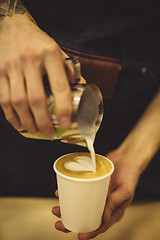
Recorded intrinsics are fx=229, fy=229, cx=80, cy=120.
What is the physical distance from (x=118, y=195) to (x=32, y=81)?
54 centimetres

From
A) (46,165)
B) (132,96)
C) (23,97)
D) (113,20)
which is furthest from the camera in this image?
(46,165)

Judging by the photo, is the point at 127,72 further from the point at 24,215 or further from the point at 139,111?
the point at 24,215

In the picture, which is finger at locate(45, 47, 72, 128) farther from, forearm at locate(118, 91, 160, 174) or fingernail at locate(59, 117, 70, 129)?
forearm at locate(118, 91, 160, 174)

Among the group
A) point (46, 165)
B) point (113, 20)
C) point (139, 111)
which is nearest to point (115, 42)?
point (113, 20)

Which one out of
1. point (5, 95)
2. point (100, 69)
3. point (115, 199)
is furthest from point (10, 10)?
point (115, 199)

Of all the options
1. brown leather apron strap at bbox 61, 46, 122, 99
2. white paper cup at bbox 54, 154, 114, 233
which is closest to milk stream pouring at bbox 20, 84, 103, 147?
white paper cup at bbox 54, 154, 114, 233

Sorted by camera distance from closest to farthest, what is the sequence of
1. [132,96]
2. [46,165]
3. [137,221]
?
[137,221], [132,96], [46,165]

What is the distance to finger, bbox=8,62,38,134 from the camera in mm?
528

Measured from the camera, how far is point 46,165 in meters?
1.35

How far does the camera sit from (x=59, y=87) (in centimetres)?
52

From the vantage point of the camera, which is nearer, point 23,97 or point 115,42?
point 23,97

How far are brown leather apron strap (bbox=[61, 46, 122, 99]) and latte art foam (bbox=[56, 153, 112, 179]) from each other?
40cm

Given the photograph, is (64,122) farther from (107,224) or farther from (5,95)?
(107,224)

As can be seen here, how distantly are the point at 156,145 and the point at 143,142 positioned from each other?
0.24 feet
